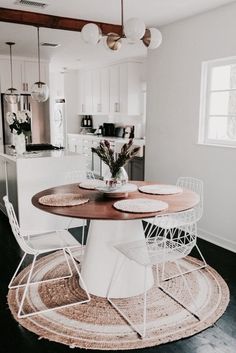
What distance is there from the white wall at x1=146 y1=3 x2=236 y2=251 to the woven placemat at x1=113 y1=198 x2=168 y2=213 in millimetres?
1408

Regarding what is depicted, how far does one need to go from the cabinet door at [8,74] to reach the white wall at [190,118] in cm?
331

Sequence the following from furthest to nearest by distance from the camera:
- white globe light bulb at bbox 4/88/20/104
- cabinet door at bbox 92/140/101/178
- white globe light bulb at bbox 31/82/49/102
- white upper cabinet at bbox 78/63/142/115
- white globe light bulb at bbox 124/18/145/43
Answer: cabinet door at bbox 92/140/101/178
white upper cabinet at bbox 78/63/142/115
white globe light bulb at bbox 4/88/20/104
white globe light bulb at bbox 31/82/49/102
white globe light bulb at bbox 124/18/145/43

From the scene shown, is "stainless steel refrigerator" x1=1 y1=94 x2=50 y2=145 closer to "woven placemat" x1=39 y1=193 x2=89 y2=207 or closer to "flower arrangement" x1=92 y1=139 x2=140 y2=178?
"woven placemat" x1=39 y1=193 x2=89 y2=207

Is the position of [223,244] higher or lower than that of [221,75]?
lower

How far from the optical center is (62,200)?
2686 millimetres

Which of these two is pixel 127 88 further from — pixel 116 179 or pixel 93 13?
pixel 116 179

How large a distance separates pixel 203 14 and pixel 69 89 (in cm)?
563

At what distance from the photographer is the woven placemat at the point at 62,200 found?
259 centimetres

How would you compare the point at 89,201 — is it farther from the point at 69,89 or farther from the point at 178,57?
the point at 69,89

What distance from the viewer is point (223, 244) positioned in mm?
3850

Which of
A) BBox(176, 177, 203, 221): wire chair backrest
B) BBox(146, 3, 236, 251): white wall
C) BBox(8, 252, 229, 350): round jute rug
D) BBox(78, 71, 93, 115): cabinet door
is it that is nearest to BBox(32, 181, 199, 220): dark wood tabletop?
BBox(176, 177, 203, 221): wire chair backrest

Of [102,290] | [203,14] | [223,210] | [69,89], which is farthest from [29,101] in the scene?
[102,290]

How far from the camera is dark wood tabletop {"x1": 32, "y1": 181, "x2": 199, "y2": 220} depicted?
7.64 feet

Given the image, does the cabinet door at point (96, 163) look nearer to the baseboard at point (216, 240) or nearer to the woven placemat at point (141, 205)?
the baseboard at point (216, 240)
